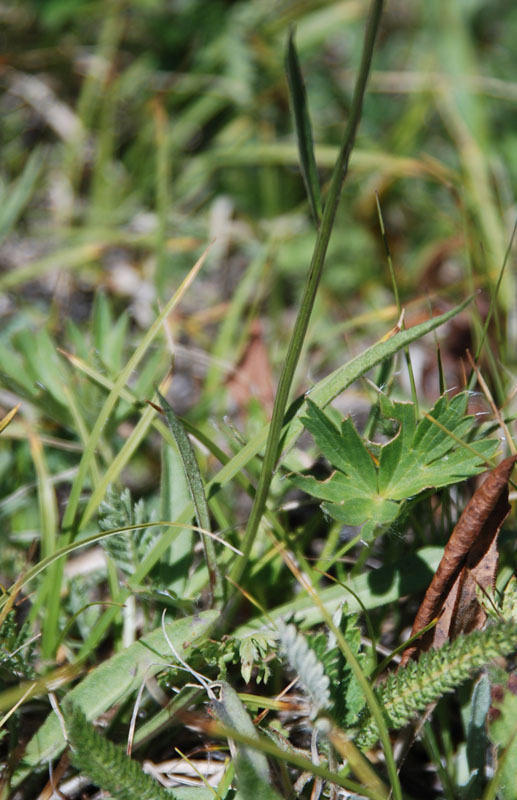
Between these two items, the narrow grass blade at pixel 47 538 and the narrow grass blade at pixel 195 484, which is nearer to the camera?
the narrow grass blade at pixel 195 484

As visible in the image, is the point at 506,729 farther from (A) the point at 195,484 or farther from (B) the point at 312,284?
(B) the point at 312,284

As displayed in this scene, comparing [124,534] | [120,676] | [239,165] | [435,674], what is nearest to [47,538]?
[124,534]

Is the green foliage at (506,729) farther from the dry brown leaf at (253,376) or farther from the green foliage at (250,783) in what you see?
the dry brown leaf at (253,376)

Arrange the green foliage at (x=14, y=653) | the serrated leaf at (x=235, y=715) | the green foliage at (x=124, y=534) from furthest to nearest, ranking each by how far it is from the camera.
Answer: the green foliage at (x=124, y=534) → the green foliage at (x=14, y=653) → the serrated leaf at (x=235, y=715)

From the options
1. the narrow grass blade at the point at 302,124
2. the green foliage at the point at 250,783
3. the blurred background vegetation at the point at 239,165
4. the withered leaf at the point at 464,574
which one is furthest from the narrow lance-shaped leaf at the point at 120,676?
the blurred background vegetation at the point at 239,165

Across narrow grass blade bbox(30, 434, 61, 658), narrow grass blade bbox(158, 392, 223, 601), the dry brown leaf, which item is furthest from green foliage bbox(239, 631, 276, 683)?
the dry brown leaf

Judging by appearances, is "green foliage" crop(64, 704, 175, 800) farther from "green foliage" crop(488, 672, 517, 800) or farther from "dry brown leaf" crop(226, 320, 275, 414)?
"dry brown leaf" crop(226, 320, 275, 414)

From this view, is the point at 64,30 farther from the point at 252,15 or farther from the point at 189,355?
the point at 189,355
